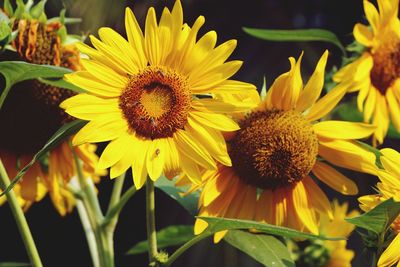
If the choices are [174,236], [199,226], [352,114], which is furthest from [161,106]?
[352,114]

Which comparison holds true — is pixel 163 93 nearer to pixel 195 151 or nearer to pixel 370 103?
pixel 195 151

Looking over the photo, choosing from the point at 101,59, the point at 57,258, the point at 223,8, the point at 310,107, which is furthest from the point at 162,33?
the point at 223,8

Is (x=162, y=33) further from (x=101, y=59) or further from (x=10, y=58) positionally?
(x=10, y=58)

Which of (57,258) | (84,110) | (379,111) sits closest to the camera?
(84,110)

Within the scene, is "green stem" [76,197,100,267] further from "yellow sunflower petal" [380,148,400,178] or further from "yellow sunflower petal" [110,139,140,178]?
"yellow sunflower petal" [380,148,400,178]

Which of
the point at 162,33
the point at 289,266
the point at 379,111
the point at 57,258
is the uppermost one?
the point at 162,33

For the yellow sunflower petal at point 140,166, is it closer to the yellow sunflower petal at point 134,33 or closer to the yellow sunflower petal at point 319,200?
the yellow sunflower petal at point 134,33
